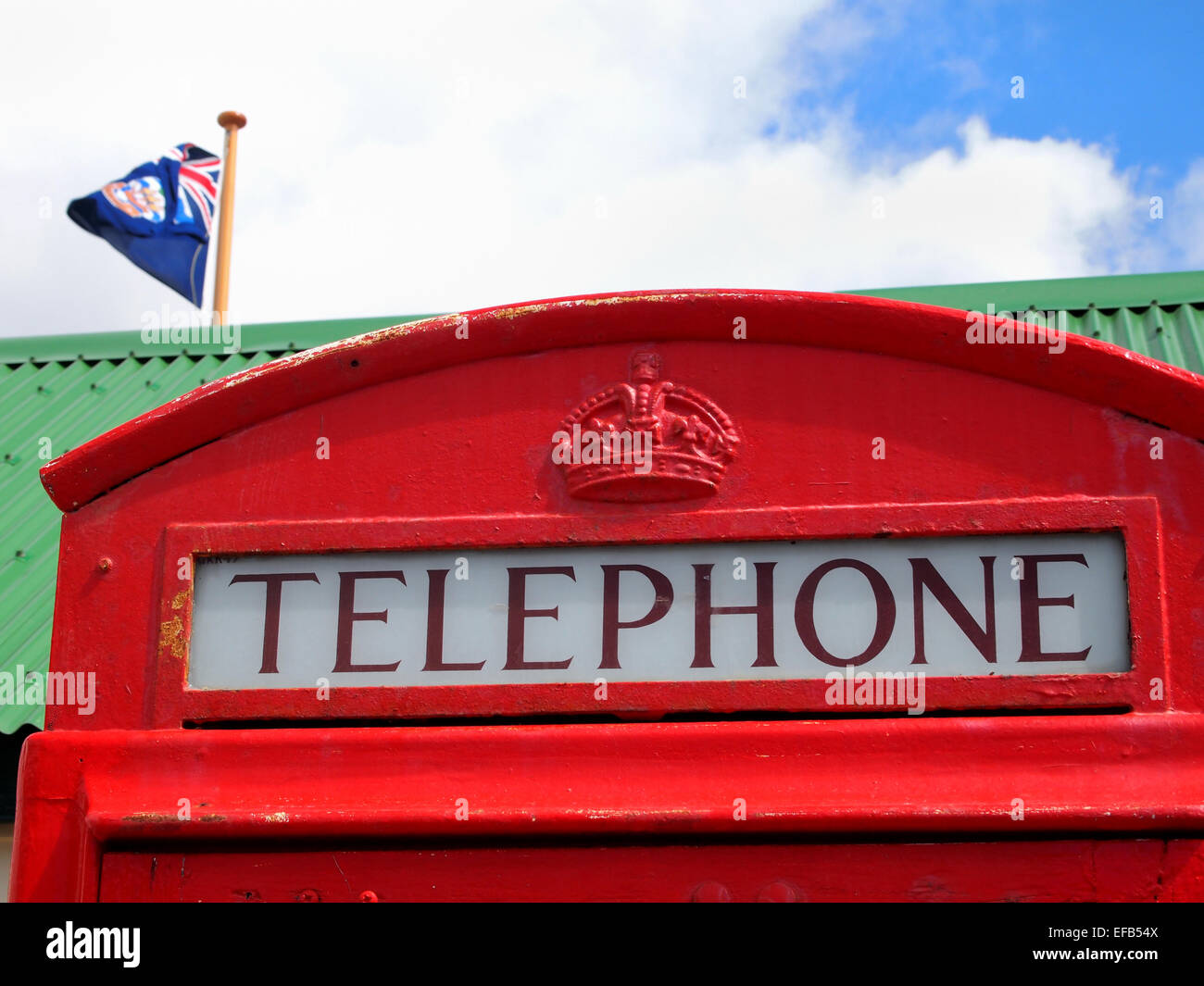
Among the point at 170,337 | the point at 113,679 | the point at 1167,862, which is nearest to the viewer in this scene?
the point at 1167,862

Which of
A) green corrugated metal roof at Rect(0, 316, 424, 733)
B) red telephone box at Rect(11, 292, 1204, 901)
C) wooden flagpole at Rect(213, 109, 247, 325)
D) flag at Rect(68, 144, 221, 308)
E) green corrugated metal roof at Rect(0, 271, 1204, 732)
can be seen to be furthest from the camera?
flag at Rect(68, 144, 221, 308)

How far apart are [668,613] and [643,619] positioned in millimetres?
46

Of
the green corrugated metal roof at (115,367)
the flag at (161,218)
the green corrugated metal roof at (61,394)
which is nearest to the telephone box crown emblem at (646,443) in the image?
the green corrugated metal roof at (115,367)

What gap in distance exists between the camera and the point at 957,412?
2.38 meters

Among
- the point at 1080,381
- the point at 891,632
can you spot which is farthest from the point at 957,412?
the point at 891,632

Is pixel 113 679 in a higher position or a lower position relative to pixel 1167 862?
higher

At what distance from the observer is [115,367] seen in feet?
21.2

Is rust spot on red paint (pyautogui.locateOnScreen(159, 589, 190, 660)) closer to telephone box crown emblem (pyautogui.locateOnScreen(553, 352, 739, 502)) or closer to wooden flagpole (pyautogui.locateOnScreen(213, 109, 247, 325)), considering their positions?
telephone box crown emblem (pyautogui.locateOnScreen(553, 352, 739, 502))

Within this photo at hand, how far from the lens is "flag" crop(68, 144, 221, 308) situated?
944cm

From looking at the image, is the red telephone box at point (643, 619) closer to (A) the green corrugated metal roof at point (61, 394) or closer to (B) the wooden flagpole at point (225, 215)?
(A) the green corrugated metal roof at point (61, 394)

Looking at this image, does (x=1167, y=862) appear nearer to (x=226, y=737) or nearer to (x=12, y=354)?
(x=226, y=737)


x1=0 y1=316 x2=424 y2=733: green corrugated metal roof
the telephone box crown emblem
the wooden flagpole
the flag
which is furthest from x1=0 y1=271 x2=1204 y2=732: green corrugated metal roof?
the flag
